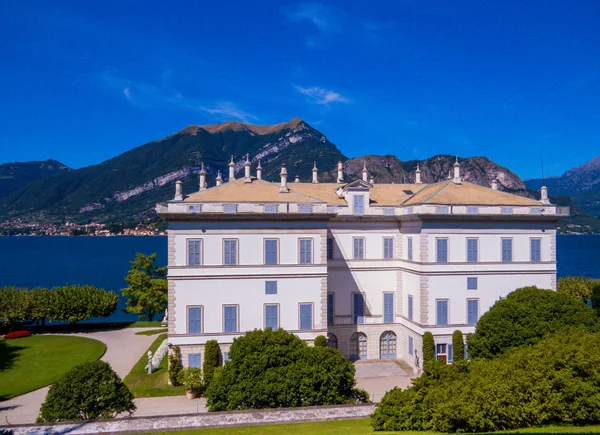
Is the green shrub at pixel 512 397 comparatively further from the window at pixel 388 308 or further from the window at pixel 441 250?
the window at pixel 388 308

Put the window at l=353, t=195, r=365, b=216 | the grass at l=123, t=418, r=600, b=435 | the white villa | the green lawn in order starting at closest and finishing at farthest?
the grass at l=123, t=418, r=600, b=435
the white villa
the green lawn
the window at l=353, t=195, r=365, b=216

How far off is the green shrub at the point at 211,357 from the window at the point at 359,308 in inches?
385

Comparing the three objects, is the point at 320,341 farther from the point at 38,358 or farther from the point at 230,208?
the point at 38,358

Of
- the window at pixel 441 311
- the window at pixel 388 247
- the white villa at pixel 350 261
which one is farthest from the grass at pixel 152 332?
Answer: the window at pixel 441 311

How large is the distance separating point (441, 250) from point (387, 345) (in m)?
7.84

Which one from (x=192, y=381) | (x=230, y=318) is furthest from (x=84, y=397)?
(x=230, y=318)

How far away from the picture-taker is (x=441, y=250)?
29.4 meters

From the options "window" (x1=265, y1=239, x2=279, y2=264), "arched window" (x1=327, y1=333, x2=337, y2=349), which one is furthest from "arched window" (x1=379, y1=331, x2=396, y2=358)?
"window" (x1=265, y1=239, x2=279, y2=264)

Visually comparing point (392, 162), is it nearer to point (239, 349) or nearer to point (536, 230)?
point (536, 230)

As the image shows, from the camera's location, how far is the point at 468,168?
594 ft

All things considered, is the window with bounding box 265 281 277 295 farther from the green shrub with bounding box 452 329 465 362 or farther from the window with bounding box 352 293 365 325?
the green shrub with bounding box 452 329 465 362

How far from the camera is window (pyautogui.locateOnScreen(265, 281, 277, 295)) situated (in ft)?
91.9

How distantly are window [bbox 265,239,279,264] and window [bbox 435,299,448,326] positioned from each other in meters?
Answer: 10.5

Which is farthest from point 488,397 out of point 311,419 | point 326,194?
point 326,194
